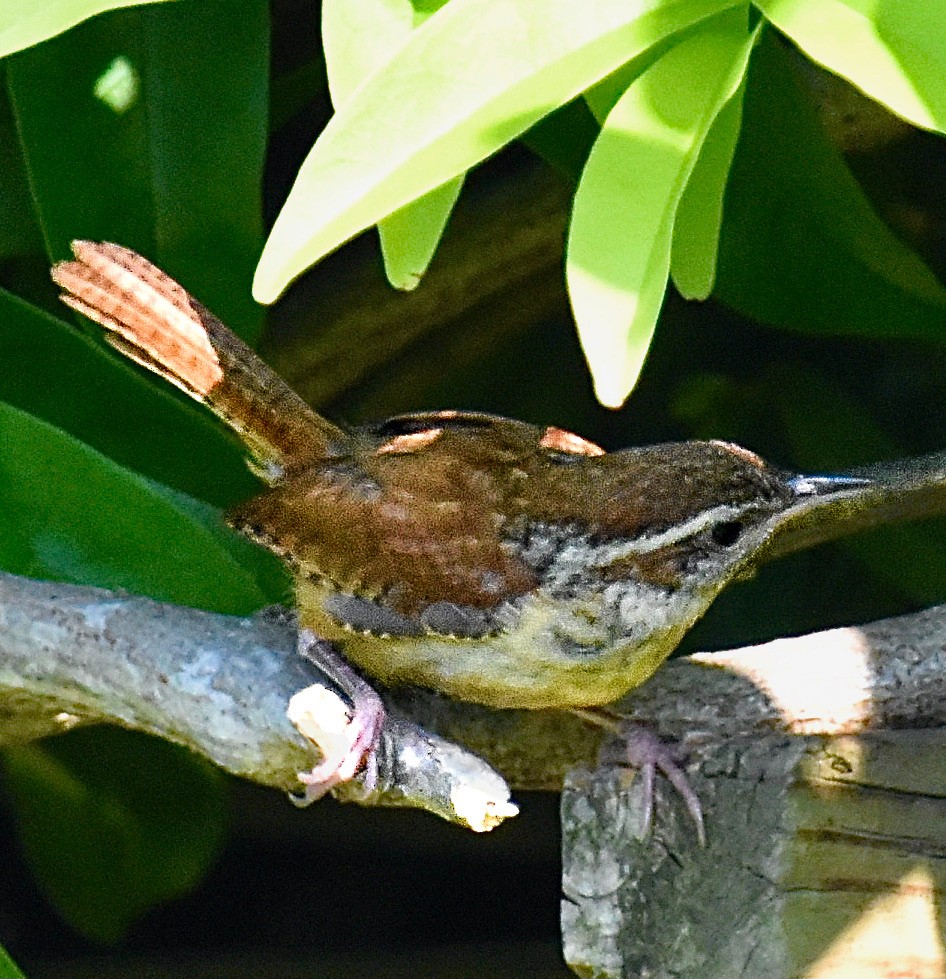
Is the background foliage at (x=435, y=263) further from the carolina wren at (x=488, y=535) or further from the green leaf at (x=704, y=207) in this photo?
the carolina wren at (x=488, y=535)

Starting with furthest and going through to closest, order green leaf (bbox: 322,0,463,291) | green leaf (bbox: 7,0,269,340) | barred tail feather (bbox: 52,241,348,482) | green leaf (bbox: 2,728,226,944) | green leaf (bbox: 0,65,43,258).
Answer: green leaf (bbox: 2,728,226,944) → green leaf (bbox: 0,65,43,258) → green leaf (bbox: 7,0,269,340) → barred tail feather (bbox: 52,241,348,482) → green leaf (bbox: 322,0,463,291)

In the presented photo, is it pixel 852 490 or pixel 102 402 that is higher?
pixel 102 402

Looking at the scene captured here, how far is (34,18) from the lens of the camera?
953mm

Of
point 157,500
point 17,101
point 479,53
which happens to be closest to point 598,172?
point 479,53

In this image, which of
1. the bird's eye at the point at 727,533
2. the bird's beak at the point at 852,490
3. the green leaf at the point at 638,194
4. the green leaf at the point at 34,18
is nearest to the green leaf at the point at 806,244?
the bird's beak at the point at 852,490

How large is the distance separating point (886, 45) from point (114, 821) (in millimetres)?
1495

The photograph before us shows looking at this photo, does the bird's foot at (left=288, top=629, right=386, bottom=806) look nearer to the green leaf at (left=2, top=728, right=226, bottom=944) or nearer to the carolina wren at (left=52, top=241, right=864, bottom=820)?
the carolina wren at (left=52, top=241, right=864, bottom=820)

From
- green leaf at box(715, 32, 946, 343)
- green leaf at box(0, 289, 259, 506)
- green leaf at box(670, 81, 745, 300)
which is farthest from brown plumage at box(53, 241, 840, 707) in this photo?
green leaf at box(715, 32, 946, 343)

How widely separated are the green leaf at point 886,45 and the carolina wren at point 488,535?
50cm

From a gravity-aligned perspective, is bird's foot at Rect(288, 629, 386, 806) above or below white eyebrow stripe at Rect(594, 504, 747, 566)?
below

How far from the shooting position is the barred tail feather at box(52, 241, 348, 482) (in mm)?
1350

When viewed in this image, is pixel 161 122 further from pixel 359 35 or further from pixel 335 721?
pixel 335 721

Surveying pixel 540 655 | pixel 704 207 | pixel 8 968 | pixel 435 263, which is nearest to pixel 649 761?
pixel 540 655

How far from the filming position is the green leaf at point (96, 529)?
136 cm
